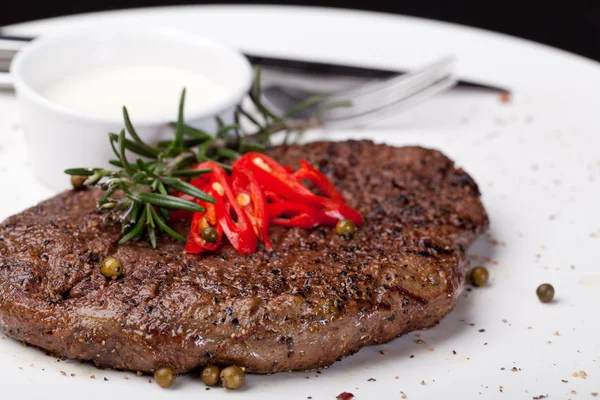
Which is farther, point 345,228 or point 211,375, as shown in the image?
point 345,228

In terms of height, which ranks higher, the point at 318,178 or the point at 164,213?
the point at 318,178

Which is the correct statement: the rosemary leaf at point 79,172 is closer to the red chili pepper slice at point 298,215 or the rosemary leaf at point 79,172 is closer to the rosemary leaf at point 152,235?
the rosemary leaf at point 152,235

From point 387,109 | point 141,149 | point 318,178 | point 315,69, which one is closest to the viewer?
point 318,178

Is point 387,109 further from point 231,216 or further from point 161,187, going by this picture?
point 161,187

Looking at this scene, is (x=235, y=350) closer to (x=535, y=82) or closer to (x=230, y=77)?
(x=230, y=77)

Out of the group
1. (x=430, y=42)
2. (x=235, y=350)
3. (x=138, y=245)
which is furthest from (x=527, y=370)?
(x=430, y=42)

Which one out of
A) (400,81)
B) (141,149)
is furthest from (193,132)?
(400,81)

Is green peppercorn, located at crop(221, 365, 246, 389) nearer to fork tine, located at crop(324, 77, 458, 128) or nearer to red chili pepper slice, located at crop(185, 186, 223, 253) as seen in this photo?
red chili pepper slice, located at crop(185, 186, 223, 253)
